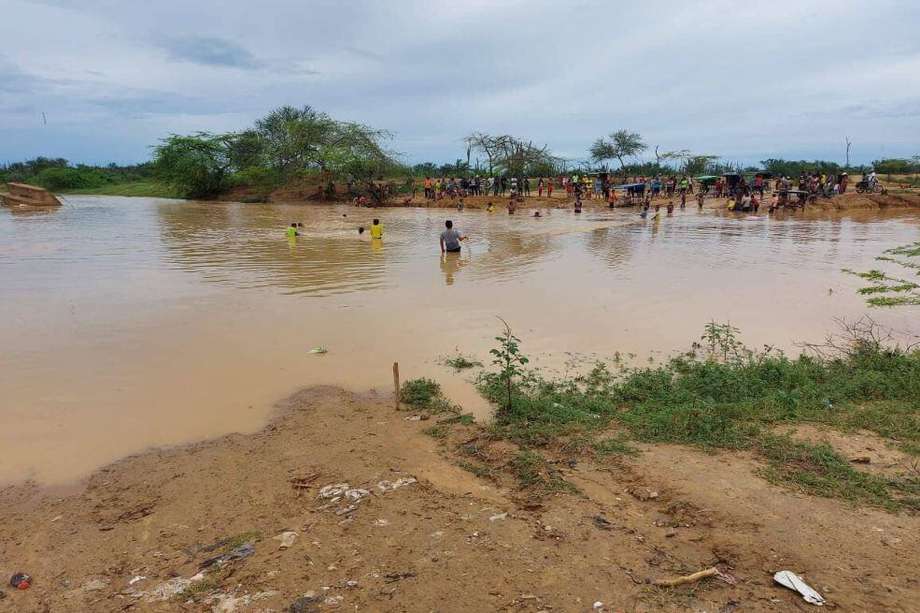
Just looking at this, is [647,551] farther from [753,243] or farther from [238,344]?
[753,243]

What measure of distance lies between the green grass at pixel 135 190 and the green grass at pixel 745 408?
164 ft

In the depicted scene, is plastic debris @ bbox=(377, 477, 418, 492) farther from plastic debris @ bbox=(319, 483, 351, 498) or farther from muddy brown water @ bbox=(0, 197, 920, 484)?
muddy brown water @ bbox=(0, 197, 920, 484)

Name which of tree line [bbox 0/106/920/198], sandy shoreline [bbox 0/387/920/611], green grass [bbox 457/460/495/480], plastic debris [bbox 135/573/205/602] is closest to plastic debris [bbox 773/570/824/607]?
sandy shoreline [bbox 0/387/920/611]

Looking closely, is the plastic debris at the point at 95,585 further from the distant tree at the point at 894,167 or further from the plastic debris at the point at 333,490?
the distant tree at the point at 894,167

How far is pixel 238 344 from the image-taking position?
773 centimetres

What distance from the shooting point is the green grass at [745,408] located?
4.06 meters

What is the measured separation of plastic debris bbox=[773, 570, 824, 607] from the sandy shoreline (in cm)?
6

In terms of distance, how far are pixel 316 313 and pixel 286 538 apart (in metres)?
6.26

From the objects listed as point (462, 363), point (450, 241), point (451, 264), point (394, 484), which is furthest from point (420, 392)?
point (450, 241)

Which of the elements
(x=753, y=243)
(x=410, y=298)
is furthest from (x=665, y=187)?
(x=410, y=298)

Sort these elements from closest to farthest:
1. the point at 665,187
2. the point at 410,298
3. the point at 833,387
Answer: the point at 833,387 < the point at 410,298 < the point at 665,187

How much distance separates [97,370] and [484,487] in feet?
17.4

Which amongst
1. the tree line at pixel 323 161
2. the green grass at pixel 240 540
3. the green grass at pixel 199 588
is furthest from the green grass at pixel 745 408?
the tree line at pixel 323 161

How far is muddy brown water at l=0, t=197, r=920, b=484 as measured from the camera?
5.79 m
